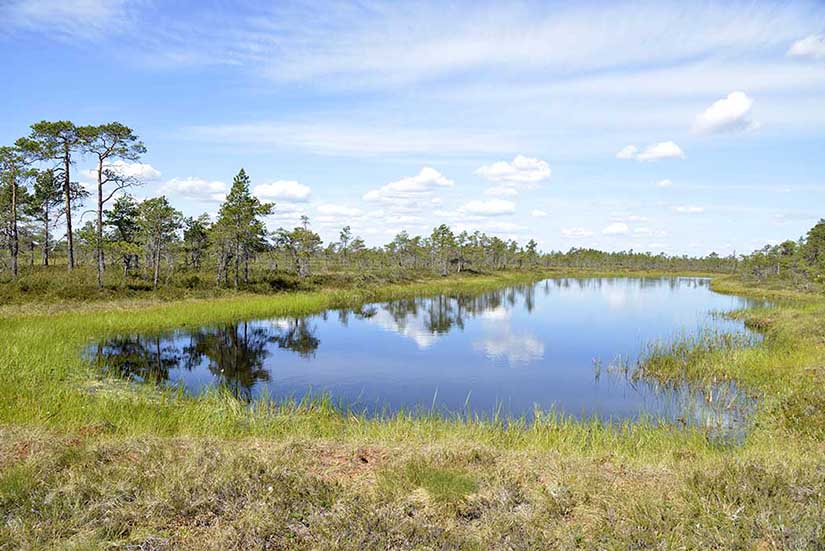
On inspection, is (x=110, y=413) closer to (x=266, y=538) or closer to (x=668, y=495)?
(x=266, y=538)

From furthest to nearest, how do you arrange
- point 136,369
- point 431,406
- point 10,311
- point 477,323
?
point 477,323 → point 10,311 → point 136,369 → point 431,406

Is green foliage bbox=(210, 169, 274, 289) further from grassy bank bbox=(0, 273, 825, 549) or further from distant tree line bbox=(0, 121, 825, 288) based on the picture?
grassy bank bbox=(0, 273, 825, 549)

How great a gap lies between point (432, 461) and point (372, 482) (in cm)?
103

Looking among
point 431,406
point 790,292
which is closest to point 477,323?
point 431,406

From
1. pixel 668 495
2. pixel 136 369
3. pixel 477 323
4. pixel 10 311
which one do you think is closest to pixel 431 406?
pixel 668 495

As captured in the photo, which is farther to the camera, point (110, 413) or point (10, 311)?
point (10, 311)

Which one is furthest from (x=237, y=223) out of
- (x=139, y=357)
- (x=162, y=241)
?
(x=139, y=357)

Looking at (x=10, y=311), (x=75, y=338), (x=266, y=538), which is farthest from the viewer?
(x=10, y=311)

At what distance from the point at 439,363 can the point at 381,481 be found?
14871 millimetres

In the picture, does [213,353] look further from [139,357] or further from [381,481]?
[381,481]

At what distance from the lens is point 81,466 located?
658 centimetres

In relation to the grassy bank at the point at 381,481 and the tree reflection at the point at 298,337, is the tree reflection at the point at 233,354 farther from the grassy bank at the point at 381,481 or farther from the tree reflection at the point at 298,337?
the grassy bank at the point at 381,481

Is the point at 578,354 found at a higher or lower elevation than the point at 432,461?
lower

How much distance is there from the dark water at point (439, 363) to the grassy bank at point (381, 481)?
123 inches
